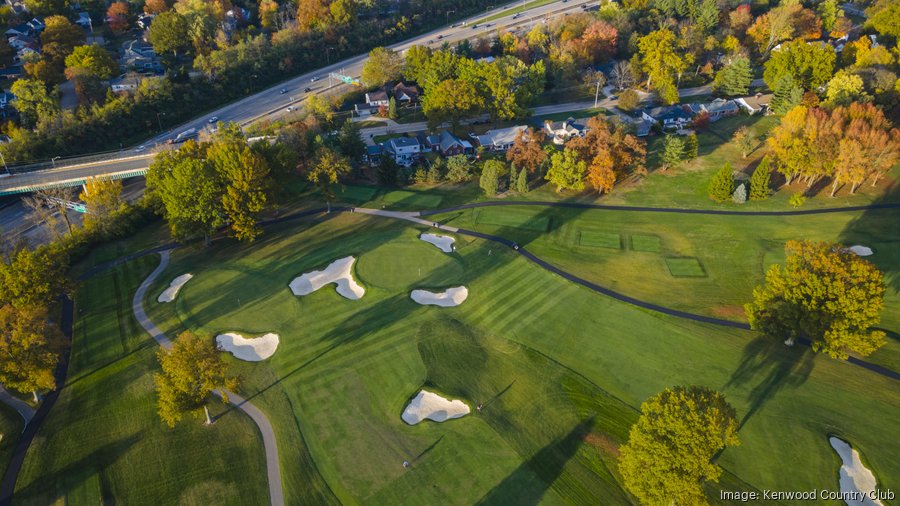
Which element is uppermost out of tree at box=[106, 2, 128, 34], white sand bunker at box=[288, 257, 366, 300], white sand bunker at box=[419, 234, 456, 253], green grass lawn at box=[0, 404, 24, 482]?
tree at box=[106, 2, 128, 34]

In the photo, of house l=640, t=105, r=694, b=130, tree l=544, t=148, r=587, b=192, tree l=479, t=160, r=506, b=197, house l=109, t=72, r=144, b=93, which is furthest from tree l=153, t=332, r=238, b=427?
house l=640, t=105, r=694, b=130

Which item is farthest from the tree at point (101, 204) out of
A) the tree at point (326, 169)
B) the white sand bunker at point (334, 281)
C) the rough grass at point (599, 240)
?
the rough grass at point (599, 240)

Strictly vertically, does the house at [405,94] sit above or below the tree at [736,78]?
above

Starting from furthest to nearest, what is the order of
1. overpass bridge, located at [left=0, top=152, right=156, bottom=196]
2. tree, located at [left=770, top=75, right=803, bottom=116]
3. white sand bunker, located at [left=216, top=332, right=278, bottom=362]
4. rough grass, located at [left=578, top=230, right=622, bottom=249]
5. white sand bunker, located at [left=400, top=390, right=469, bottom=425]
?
tree, located at [left=770, top=75, right=803, bottom=116] → overpass bridge, located at [left=0, top=152, right=156, bottom=196] → rough grass, located at [left=578, top=230, right=622, bottom=249] → white sand bunker, located at [left=216, top=332, right=278, bottom=362] → white sand bunker, located at [left=400, top=390, right=469, bottom=425]

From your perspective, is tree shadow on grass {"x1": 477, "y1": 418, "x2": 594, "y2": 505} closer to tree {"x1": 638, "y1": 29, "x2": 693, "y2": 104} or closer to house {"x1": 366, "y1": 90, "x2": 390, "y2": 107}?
house {"x1": 366, "y1": 90, "x2": 390, "y2": 107}

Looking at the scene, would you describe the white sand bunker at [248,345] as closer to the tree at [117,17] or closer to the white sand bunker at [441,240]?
the white sand bunker at [441,240]

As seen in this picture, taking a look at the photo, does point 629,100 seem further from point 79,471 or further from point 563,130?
point 79,471

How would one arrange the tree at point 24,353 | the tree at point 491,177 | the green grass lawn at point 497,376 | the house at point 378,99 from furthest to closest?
the house at point 378,99
the tree at point 491,177
the tree at point 24,353
the green grass lawn at point 497,376

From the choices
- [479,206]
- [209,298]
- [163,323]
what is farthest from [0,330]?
[479,206]
